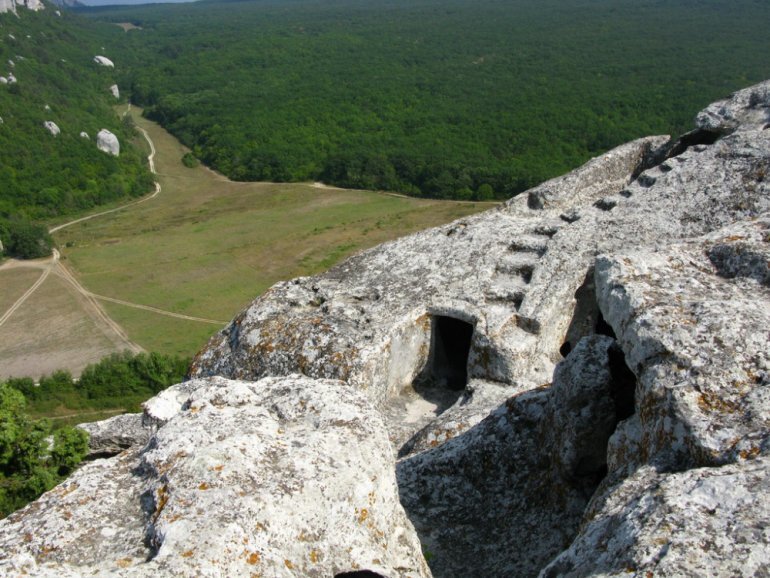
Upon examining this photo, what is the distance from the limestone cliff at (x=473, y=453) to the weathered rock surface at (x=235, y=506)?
0.05ft

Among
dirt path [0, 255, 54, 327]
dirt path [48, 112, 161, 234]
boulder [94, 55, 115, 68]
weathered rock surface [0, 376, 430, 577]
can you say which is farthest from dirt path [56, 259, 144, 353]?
boulder [94, 55, 115, 68]

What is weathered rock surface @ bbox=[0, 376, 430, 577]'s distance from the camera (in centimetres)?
509

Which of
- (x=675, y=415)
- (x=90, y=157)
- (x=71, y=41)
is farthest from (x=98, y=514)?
A: (x=71, y=41)

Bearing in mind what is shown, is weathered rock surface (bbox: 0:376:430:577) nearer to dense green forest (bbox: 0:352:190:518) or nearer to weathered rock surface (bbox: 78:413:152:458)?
weathered rock surface (bbox: 78:413:152:458)

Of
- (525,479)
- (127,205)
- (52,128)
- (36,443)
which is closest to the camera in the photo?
(525,479)

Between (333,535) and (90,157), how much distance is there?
70.1 meters

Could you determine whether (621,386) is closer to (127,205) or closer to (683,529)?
(683,529)

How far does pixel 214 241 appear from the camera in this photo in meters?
52.2

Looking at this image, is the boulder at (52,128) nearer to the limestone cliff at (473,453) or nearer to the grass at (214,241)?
the grass at (214,241)

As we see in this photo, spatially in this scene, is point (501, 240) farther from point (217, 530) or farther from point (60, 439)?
point (217, 530)

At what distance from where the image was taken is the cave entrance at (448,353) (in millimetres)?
12141

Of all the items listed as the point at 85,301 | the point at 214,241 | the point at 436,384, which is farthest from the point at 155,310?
the point at 436,384

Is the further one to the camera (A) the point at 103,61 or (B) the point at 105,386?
(A) the point at 103,61

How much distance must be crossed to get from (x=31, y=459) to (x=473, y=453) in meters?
8.06
